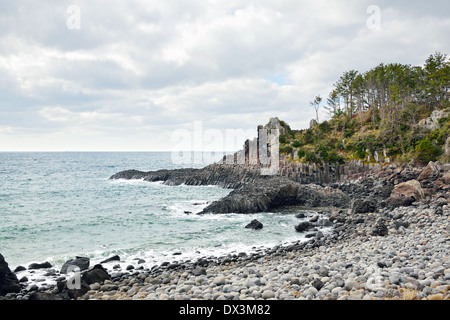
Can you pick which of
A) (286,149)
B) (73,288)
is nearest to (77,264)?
(73,288)

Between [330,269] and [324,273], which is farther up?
[324,273]

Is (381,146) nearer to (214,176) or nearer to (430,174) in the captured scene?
(430,174)

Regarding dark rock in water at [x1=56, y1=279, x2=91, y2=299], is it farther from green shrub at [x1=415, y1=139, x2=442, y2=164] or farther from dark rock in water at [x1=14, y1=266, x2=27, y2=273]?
green shrub at [x1=415, y1=139, x2=442, y2=164]

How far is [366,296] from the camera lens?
744 cm

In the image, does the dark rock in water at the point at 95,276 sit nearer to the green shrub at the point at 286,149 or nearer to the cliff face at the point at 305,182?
the cliff face at the point at 305,182

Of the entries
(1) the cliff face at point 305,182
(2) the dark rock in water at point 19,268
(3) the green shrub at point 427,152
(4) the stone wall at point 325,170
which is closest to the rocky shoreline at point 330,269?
(2) the dark rock in water at point 19,268

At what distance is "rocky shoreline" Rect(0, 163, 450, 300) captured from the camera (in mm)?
8391

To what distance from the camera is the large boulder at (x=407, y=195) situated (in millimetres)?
25766

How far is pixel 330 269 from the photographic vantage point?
1097 centimetres

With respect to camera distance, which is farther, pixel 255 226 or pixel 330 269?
pixel 255 226

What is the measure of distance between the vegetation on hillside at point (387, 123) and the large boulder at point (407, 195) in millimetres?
13658

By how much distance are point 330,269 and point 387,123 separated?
47101mm
